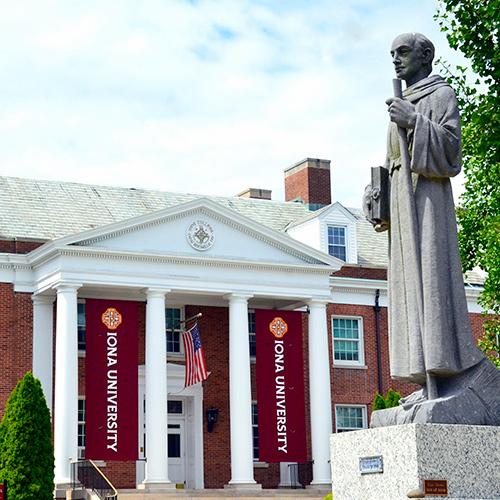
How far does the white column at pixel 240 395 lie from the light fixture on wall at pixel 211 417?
148 centimetres

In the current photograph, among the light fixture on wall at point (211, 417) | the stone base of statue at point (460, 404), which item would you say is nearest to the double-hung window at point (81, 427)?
the light fixture on wall at point (211, 417)

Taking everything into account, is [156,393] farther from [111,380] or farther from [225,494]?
[225,494]

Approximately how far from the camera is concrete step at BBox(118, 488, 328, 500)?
3158 cm

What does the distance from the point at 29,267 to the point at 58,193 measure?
4851 millimetres

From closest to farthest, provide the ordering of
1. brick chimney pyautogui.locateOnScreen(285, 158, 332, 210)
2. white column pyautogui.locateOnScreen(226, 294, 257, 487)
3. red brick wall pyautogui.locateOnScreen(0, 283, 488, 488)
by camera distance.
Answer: red brick wall pyautogui.locateOnScreen(0, 283, 488, 488) < white column pyautogui.locateOnScreen(226, 294, 257, 487) < brick chimney pyautogui.locateOnScreen(285, 158, 332, 210)

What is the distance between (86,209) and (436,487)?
1251 inches

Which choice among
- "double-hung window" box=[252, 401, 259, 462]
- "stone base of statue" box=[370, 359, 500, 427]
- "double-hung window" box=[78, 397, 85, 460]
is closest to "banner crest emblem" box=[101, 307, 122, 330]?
"double-hung window" box=[78, 397, 85, 460]

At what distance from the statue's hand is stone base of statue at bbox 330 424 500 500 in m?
2.17

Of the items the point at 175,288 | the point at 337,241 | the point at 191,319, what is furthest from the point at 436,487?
the point at 337,241

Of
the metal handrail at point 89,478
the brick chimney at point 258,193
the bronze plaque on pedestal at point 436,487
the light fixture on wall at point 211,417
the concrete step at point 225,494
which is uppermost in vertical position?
the brick chimney at point 258,193

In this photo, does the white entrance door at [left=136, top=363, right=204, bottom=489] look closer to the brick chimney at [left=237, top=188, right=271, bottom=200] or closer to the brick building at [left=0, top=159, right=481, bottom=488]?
the brick building at [left=0, top=159, right=481, bottom=488]

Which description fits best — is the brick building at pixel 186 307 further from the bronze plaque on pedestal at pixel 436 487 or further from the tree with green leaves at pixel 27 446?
the bronze plaque on pedestal at pixel 436 487

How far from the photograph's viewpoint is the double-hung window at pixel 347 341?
39.6m

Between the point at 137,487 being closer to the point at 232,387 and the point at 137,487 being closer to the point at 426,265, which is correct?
the point at 232,387
